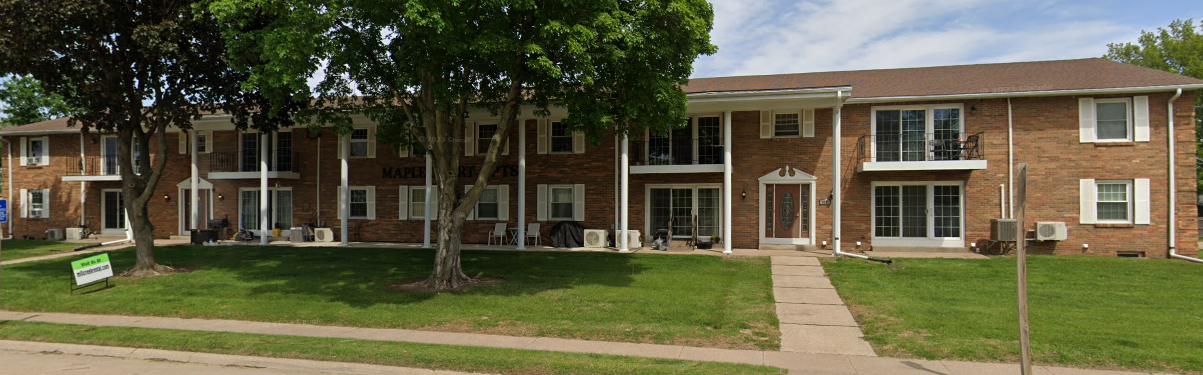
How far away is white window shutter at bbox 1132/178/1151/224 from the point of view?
52.9 feet

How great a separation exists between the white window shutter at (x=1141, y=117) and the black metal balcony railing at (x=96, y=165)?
32090 mm

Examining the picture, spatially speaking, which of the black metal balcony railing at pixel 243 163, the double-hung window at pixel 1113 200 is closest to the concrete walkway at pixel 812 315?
the double-hung window at pixel 1113 200

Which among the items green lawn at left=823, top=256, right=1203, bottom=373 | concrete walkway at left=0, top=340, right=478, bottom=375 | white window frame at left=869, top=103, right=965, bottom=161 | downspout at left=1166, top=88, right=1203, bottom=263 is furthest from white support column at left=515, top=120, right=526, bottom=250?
downspout at left=1166, top=88, right=1203, bottom=263

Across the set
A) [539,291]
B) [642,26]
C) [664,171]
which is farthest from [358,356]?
[664,171]

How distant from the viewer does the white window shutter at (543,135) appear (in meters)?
19.8

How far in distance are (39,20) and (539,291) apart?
36.1ft

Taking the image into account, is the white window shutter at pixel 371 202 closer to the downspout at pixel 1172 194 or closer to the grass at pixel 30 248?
the grass at pixel 30 248

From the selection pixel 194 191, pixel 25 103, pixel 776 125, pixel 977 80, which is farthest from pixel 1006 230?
pixel 25 103

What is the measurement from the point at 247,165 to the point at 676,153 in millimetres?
15545

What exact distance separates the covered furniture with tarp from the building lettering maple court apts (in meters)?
0.45

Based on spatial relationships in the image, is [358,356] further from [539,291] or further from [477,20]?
[477,20]

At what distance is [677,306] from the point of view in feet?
34.5

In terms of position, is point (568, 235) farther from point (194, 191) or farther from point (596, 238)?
point (194, 191)

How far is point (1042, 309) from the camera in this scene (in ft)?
32.4
